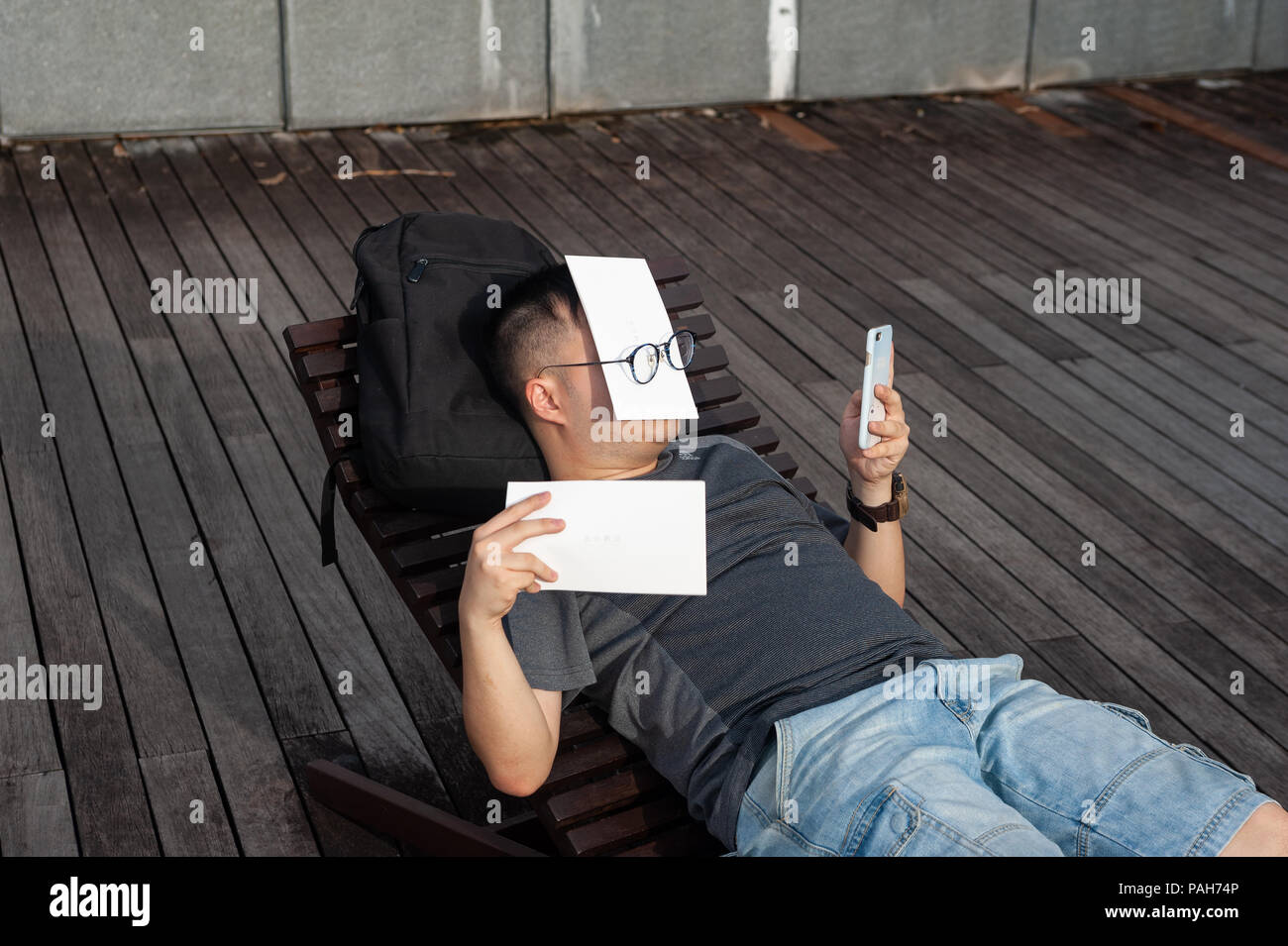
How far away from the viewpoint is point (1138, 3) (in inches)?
249

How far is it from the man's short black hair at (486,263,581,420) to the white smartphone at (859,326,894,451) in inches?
16.4

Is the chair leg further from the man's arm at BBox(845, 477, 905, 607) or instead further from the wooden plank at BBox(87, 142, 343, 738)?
the man's arm at BBox(845, 477, 905, 607)

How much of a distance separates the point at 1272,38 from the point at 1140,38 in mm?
699

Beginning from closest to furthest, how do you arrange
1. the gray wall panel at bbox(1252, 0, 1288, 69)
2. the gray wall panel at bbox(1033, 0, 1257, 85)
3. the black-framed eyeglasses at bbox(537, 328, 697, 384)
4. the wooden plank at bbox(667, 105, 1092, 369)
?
the black-framed eyeglasses at bbox(537, 328, 697, 384), the wooden plank at bbox(667, 105, 1092, 369), the gray wall panel at bbox(1033, 0, 1257, 85), the gray wall panel at bbox(1252, 0, 1288, 69)

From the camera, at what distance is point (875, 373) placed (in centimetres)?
201

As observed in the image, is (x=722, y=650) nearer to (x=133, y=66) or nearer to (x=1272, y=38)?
(x=133, y=66)

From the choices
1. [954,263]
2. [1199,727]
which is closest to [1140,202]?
[954,263]

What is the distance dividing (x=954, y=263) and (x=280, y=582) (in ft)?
8.68

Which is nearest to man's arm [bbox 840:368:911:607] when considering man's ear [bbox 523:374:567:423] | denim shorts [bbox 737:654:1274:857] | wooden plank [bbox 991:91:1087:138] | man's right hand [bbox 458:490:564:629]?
denim shorts [bbox 737:654:1274:857]

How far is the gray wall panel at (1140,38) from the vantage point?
6.27 metres

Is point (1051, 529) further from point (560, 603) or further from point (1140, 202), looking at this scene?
point (1140, 202)

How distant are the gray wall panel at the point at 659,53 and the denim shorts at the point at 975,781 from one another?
4327 millimetres

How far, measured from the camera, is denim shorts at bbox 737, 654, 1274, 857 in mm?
1637

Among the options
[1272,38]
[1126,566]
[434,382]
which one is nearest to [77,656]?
[434,382]
